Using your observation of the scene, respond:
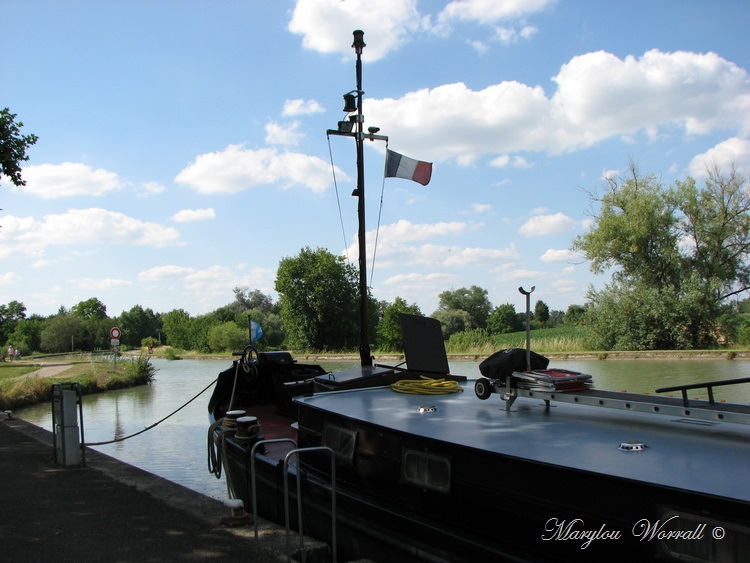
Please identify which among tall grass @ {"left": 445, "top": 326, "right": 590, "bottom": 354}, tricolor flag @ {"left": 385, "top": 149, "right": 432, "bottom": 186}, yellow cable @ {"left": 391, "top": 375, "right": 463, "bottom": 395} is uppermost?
tricolor flag @ {"left": 385, "top": 149, "right": 432, "bottom": 186}

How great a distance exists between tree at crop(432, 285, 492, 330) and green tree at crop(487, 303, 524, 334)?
5.50 meters

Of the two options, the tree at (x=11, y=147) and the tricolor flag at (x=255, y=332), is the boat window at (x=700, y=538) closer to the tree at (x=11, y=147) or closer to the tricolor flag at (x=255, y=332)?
the tricolor flag at (x=255, y=332)

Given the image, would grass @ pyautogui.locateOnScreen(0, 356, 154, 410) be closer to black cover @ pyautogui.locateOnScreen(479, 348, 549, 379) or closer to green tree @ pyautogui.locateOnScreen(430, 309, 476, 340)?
black cover @ pyautogui.locateOnScreen(479, 348, 549, 379)

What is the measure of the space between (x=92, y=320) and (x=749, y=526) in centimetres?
11290

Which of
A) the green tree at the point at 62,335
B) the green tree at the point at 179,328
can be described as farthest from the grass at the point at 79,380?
the green tree at the point at 62,335

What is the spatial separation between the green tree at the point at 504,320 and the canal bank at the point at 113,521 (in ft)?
173

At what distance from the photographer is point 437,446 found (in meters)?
4.33

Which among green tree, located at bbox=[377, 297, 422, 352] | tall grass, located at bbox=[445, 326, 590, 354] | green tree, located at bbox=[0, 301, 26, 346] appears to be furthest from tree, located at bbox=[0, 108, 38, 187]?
green tree, located at bbox=[0, 301, 26, 346]

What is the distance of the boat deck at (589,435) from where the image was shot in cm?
319

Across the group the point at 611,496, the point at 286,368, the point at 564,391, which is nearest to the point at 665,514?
the point at 611,496

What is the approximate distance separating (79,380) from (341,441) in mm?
23092

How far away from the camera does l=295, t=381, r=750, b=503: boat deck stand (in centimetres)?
319

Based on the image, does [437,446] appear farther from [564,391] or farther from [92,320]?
[92,320]

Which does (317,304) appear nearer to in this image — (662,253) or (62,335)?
A: (662,253)
